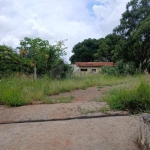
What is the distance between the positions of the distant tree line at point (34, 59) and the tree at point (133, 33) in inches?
288

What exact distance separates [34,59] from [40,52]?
1.64ft

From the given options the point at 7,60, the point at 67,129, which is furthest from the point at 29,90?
the point at 7,60

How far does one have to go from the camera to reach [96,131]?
3.03m

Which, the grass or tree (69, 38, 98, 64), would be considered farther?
tree (69, 38, 98, 64)

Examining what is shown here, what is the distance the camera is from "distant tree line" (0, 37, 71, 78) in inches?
336

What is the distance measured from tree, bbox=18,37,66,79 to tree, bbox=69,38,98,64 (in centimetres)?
2369

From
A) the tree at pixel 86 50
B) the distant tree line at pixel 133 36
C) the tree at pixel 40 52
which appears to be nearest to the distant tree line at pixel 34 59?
the tree at pixel 40 52

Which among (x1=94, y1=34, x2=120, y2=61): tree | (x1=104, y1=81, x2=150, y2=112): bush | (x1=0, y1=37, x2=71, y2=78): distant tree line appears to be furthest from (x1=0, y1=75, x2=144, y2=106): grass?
(x1=94, y1=34, x2=120, y2=61): tree

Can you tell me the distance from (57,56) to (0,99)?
579cm

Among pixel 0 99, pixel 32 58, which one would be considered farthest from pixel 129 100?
pixel 32 58

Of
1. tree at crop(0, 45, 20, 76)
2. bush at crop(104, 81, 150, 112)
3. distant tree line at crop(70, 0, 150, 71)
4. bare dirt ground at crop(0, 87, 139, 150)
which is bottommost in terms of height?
bare dirt ground at crop(0, 87, 139, 150)

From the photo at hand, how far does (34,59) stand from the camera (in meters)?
9.43

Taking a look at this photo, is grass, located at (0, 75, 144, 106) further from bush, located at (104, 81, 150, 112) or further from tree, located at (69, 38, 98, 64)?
tree, located at (69, 38, 98, 64)

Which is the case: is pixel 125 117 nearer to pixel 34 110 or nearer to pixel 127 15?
pixel 34 110
